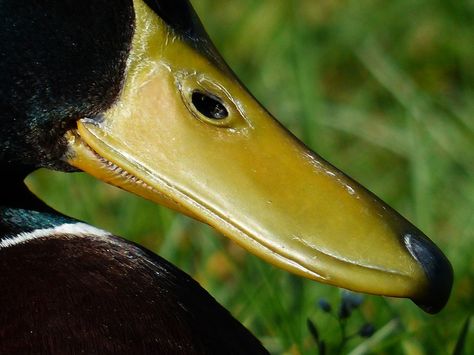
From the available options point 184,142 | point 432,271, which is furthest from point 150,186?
point 432,271

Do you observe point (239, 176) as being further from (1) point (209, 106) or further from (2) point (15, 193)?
(2) point (15, 193)

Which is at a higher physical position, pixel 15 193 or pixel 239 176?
pixel 239 176

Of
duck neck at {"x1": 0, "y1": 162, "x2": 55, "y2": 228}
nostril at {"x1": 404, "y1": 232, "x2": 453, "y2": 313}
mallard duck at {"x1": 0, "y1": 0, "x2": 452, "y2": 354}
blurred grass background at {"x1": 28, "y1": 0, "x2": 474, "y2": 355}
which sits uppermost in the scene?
nostril at {"x1": 404, "y1": 232, "x2": 453, "y2": 313}

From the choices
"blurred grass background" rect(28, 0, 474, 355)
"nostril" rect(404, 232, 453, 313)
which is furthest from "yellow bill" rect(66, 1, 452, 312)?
"blurred grass background" rect(28, 0, 474, 355)

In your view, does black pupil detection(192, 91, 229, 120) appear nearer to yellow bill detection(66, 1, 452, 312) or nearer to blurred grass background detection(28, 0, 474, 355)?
yellow bill detection(66, 1, 452, 312)

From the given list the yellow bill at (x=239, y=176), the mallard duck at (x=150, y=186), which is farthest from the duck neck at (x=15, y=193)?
the yellow bill at (x=239, y=176)

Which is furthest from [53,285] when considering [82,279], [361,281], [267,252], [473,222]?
[473,222]
